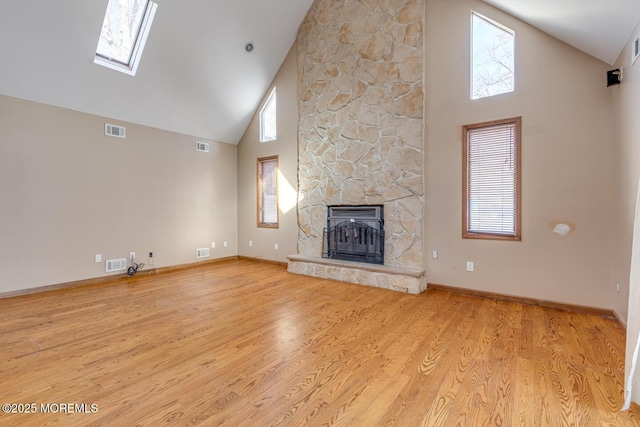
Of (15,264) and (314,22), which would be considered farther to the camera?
(314,22)

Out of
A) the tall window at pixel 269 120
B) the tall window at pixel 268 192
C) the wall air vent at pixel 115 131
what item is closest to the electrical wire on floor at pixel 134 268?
the wall air vent at pixel 115 131

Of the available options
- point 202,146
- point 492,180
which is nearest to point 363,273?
point 492,180

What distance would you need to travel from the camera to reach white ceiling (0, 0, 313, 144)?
3.58 m

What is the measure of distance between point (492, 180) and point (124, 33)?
5436 mm

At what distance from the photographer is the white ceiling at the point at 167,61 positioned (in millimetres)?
3576

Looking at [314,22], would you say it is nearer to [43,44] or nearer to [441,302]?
[43,44]

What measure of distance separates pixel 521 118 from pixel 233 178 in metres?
5.37

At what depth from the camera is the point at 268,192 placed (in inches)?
249

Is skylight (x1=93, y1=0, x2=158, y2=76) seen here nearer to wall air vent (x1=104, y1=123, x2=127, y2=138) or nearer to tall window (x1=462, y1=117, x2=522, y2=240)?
wall air vent (x1=104, y1=123, x2=127, y2=138)

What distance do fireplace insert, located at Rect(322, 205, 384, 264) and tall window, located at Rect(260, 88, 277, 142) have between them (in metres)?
2.25

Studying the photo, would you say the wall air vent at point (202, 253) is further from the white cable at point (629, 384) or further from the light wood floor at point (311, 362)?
the white cable at point (629, 384)

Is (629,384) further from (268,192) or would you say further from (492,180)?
(268,192)

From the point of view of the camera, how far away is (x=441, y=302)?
3.68 meters

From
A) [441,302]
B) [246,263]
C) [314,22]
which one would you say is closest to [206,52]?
[314,22]
